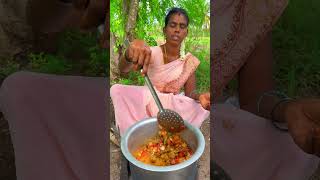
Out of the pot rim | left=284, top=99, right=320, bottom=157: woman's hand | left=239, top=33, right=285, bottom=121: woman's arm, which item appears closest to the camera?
the pot rim

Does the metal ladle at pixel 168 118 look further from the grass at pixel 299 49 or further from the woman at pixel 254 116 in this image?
the grass at pixel 299 49

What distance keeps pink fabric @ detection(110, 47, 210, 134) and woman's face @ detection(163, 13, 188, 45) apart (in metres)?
0.02

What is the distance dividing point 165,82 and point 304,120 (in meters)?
→ 0.33

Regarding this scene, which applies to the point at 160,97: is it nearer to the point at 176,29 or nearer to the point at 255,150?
the point at 176,29

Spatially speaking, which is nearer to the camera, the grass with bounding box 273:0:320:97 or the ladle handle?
the ladle handle

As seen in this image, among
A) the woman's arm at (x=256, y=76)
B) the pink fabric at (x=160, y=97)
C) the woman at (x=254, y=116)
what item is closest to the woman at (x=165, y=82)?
the pink fabric at (x=160, y=97)

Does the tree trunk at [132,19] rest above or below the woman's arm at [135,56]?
above

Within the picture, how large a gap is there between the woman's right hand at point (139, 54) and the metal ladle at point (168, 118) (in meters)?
0.02

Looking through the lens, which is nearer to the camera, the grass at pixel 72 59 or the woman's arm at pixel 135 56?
the woman's arm at pixel 135 56

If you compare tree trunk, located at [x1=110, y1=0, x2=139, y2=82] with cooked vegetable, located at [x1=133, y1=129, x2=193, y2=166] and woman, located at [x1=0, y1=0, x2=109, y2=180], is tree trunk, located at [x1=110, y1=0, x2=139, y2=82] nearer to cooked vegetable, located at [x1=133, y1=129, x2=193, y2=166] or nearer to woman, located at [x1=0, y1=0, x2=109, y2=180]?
cooked vegetable, located at [x1=133, y1=129, x2=193, y2=166]

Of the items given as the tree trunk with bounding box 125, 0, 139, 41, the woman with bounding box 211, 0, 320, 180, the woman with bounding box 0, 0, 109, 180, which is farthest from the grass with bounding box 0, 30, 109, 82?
the tree trunk with bounding box 125, 0, 139, 41

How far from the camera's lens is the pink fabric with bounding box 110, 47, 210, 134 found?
1.92 ft

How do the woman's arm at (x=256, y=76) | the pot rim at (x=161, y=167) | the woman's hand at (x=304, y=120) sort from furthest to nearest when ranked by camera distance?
the woman's arm at (x=256, y=76)
the woman's hand at (x=304, y=120)
the pot rim at (x=161, y=167)

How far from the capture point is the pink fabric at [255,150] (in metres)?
0.87
